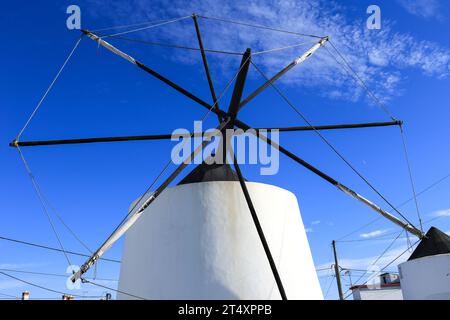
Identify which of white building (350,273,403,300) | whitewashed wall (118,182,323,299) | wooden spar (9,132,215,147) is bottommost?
whitewashed wall (118,182,323,299)

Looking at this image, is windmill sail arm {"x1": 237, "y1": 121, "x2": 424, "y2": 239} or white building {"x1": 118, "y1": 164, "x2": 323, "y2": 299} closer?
white building {"x1": 118, "y1": 164, "x2": 323, "y2": 299}

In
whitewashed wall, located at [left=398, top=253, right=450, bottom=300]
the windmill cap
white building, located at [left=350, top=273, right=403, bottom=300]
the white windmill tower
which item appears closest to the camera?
the white windmill tower

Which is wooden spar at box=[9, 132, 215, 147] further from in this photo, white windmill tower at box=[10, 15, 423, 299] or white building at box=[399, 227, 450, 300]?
white building at box=[399, 227, 450, 300]

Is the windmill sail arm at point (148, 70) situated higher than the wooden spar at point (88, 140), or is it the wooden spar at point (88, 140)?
the windmill sail arm at point (148, 70)

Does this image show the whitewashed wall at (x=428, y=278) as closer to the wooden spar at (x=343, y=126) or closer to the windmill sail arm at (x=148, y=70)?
the wooden spar at (x=343, y=126)

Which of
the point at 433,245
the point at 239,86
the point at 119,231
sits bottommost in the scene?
the point at 119,231

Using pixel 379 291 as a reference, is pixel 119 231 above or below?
below

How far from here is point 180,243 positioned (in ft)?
27.6

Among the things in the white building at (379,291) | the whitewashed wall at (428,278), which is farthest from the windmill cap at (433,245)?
the white building at (379,291)

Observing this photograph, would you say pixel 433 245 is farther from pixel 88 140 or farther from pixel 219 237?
pixel 88 140

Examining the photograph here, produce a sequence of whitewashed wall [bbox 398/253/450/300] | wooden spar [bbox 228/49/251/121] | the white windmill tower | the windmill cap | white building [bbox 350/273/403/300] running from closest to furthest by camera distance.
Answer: the white windmill tower → wooden spar [bbox 228/49/251/121] → whitewashed wall [bbox 398/253/450/300] → the windmill cap → white building [bbox 350/273/403/300]

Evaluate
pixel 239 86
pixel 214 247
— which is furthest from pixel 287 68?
Result: pixel 214 247

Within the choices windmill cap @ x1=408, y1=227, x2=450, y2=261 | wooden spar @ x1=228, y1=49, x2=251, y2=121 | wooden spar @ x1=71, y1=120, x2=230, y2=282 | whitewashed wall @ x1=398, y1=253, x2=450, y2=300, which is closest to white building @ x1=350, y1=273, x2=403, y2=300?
whitewashed wall @ x1=398, y1=253, x2=450, y2=300

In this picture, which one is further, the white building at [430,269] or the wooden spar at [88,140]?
the white building at [430,269]
